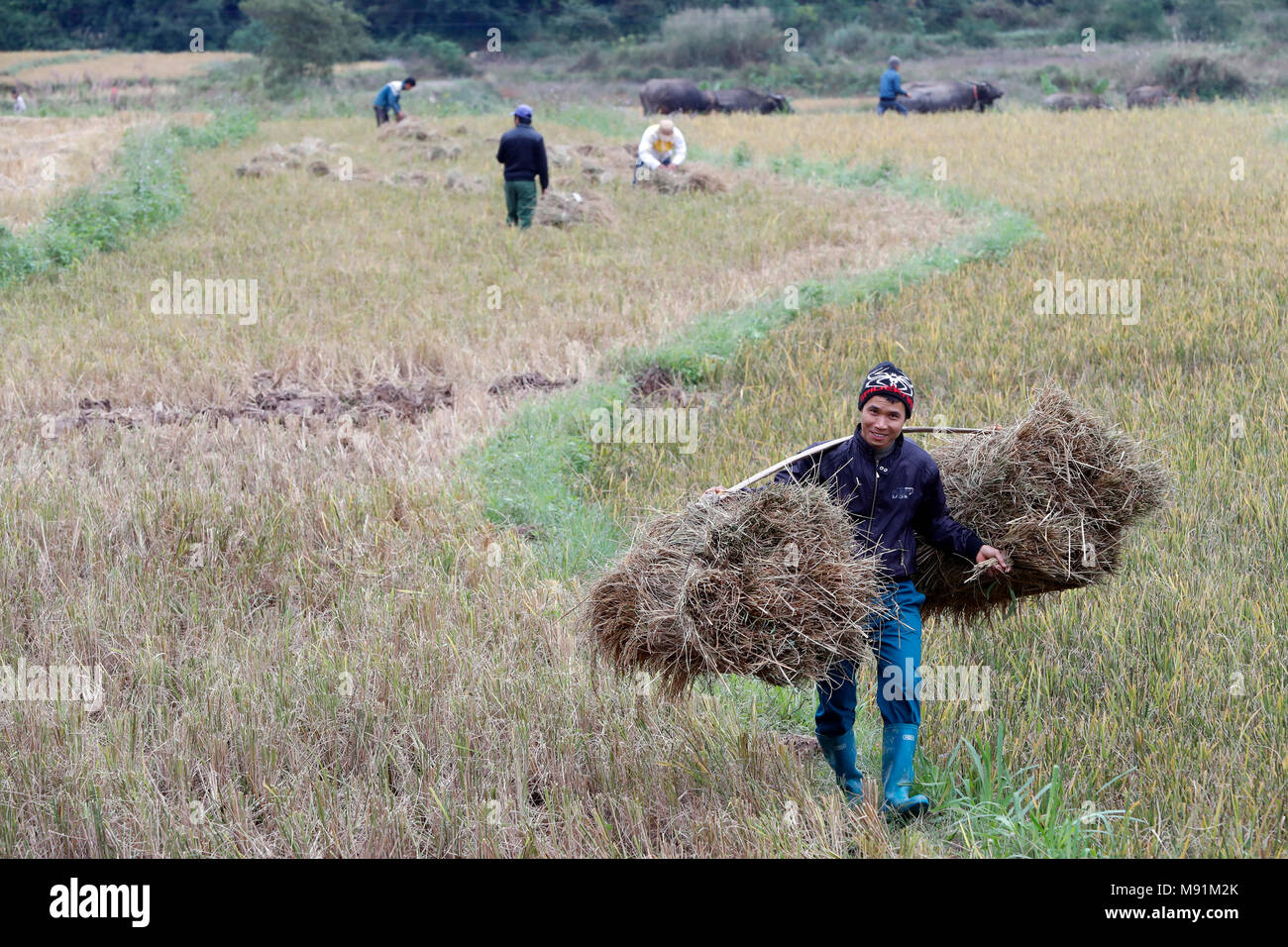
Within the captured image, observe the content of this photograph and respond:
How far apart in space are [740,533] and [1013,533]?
41.2 inches

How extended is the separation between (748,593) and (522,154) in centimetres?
1073

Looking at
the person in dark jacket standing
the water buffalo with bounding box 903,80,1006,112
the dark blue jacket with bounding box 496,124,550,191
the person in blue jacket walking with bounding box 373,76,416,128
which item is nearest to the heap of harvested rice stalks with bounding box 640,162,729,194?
the person in dark jacket standing

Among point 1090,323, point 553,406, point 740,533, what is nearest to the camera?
point 740,533

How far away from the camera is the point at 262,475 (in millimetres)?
6148

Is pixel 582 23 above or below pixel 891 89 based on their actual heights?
above

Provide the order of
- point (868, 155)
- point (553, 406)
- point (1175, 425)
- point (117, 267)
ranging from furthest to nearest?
point (868, 155)
point (117, 267)
point (553, 406)
point (1175, 425)

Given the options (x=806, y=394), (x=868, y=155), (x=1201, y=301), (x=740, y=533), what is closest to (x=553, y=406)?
(x=806, y=394)

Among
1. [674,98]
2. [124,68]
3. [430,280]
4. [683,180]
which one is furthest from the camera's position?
[124,68]

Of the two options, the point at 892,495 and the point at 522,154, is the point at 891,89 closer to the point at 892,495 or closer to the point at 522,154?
the point at 522,154

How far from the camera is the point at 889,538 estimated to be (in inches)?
139

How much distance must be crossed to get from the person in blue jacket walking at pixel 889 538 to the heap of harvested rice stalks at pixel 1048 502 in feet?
0.67

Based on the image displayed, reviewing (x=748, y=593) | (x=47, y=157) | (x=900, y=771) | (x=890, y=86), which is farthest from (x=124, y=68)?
(x=900, y=771)

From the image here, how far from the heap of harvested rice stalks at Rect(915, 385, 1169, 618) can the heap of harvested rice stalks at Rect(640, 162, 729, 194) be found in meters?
12.6

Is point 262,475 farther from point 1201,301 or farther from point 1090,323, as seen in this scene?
point 1201,301
